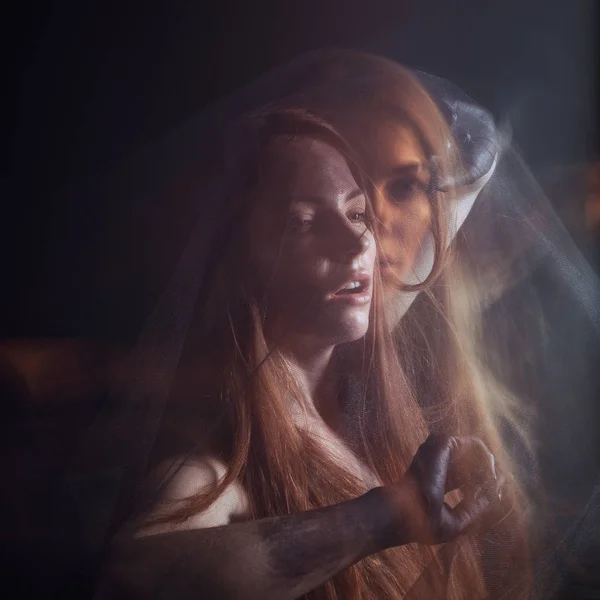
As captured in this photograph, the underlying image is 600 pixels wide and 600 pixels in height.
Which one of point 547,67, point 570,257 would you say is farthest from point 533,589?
point 547,67

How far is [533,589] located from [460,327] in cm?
39

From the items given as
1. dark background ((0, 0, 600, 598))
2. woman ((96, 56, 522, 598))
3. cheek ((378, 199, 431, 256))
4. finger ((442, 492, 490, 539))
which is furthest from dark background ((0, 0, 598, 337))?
finger ((442, 492, 490, 539))

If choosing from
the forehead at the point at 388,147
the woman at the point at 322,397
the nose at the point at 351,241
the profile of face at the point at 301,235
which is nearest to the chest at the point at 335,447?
the woman at the point at 322,397

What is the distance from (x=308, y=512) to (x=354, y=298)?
0.90ft

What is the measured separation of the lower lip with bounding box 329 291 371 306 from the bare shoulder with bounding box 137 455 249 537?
251 mm

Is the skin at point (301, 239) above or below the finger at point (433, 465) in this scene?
above

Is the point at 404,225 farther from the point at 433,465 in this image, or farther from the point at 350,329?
the point at 433,465

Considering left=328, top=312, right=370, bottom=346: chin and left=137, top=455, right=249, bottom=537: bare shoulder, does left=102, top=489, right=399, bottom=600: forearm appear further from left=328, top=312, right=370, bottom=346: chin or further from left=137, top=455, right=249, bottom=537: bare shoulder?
left=328, top=312, right=370, bottom=346: chin

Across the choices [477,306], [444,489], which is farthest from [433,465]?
[477,306]

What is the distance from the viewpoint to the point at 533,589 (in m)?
0.96

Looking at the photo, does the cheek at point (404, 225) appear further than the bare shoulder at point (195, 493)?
Yes

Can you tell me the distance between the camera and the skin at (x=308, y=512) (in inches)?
29.7

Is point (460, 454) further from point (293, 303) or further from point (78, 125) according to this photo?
point (78, 125)

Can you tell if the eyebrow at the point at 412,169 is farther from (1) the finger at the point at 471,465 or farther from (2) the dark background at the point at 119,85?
(1) the finger at the point at 471,465
